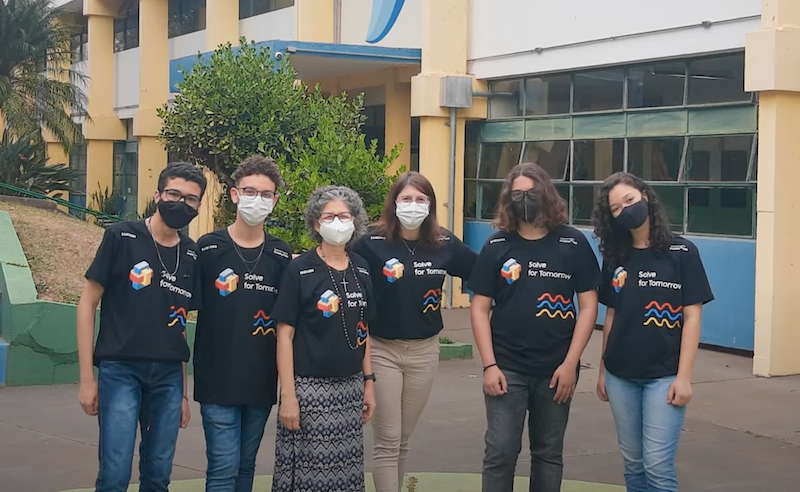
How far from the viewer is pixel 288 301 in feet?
15.9

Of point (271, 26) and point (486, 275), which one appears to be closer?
point (486, 275)

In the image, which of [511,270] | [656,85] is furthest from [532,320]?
[656,85]

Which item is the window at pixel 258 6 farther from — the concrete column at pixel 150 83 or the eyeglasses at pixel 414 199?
the eyeglasses at pixel 414 199

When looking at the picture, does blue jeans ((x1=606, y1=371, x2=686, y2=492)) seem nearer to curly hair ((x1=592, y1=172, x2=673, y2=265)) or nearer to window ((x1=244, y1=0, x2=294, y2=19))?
curly hair ((x1=592, y1=172, x2=673, y2=265))

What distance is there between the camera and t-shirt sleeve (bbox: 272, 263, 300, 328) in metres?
4.84

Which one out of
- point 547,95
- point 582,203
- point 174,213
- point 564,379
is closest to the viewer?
point 174,213

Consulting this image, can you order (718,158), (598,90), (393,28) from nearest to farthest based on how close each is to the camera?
(718,158) → (598,90) → (393,28)

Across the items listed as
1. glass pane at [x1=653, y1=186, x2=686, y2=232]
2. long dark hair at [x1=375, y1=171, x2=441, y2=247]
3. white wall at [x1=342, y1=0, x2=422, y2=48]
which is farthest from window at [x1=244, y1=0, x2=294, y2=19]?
long dark hair at [x1=375, y1=171, x2=441, y2=247]

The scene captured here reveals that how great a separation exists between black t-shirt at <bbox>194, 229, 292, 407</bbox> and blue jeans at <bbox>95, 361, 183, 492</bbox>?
0.17 meters

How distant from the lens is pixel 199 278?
16.3 feet

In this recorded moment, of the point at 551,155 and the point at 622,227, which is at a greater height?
the point at 551,155

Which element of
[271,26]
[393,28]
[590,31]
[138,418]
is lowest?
[138,418]

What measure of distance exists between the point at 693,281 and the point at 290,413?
6.41 ft

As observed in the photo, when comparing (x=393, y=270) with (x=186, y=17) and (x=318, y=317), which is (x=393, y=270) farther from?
(x=186, y=17)
